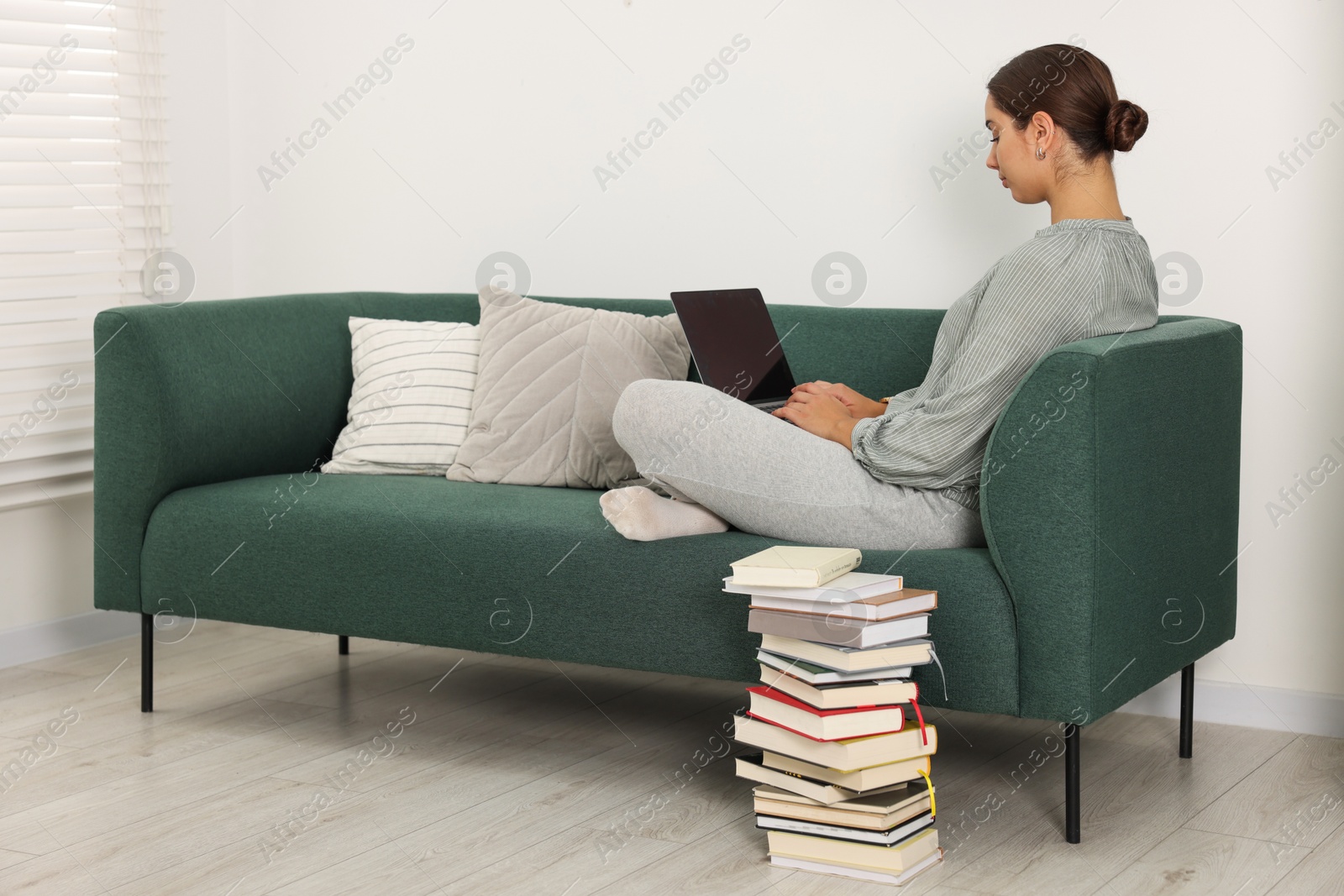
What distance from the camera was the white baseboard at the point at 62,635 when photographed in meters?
3.10

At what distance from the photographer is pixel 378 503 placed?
8.07ft

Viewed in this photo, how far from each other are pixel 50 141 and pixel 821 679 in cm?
233

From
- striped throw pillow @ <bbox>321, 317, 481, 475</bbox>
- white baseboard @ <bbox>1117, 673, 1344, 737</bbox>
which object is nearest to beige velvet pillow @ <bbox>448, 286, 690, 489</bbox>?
striped throw pillow @ <bbox>321, 317, 481, 475</bbox>

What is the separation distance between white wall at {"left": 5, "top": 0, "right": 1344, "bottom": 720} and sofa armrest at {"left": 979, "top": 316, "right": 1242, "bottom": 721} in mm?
561

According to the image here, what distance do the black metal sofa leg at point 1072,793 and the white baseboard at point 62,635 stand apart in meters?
2.18

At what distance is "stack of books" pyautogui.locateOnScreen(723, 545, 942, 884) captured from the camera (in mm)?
1850

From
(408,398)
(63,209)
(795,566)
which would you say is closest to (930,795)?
(795,566)

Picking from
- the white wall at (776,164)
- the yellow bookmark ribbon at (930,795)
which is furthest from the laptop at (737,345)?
the yellow bookmark ribbon at (930,795)

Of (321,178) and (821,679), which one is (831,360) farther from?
(321,178)

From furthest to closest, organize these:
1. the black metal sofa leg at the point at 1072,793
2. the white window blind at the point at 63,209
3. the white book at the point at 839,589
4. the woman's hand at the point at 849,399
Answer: the white window blind at the point at 63,209
the woman's hand at the point at 849,399
the black metal sofa leg at the point at 1072,793
the white book at the point at 839,589

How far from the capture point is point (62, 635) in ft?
10.5

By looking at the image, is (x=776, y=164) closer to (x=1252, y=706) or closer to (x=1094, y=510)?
(x=1094, y=510)

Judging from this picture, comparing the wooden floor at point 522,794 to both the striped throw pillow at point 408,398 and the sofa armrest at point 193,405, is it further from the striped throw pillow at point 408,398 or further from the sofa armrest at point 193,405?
the striped throw pillow at point 408,398

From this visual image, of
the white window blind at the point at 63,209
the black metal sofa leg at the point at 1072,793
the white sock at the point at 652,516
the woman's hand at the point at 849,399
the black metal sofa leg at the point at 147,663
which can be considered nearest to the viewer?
the black metal sofa leg at the point at 1072,793
